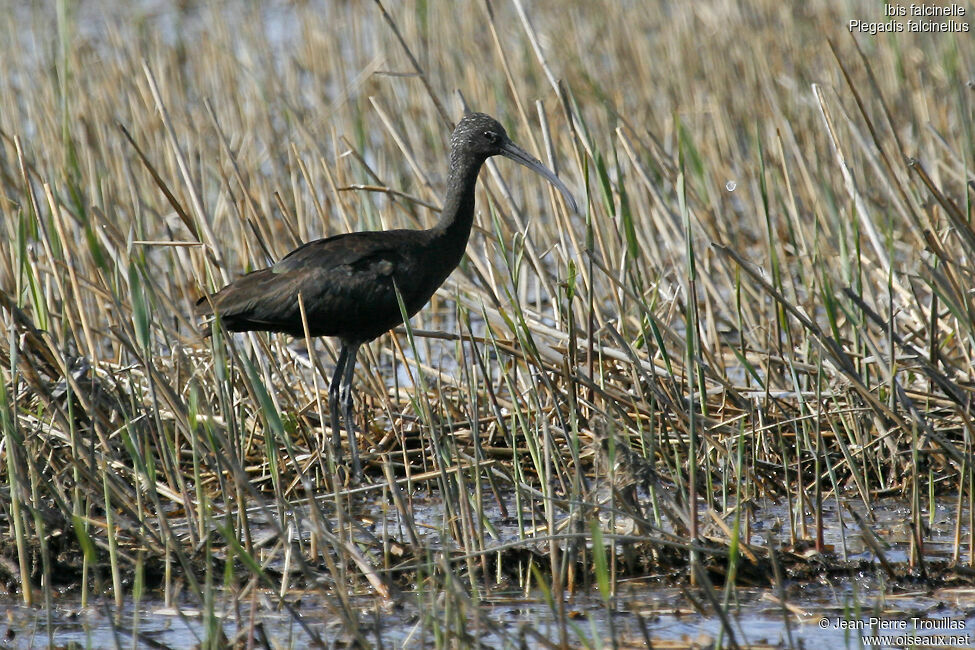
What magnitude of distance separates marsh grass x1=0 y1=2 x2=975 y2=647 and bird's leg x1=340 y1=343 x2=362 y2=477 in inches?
3.5

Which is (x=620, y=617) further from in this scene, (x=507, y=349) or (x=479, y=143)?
(x=479, y=143)

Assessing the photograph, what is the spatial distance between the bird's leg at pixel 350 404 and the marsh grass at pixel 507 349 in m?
0.09

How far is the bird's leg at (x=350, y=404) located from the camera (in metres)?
4.27

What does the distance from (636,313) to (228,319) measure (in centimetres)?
147

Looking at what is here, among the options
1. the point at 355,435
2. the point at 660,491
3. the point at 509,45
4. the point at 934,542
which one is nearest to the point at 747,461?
the point at 934,542

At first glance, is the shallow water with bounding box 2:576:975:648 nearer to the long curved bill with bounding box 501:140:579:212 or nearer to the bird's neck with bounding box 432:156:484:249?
the long curved bill with bounding box 501:140:579:212

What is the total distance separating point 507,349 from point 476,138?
1.06 meters

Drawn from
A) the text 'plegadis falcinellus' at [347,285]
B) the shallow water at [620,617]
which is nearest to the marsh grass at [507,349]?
the shallow water at [620,617]

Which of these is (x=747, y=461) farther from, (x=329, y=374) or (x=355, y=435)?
(x=329, y=374)

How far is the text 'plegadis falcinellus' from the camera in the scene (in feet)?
13.7

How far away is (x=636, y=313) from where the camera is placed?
465cm

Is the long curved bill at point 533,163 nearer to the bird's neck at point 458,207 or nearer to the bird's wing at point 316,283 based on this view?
the bird's neck at point 458,207

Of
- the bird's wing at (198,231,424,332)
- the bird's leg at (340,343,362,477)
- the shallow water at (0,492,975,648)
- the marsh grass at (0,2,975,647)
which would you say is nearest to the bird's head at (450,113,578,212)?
the marsh grass at (0,2,975,647)

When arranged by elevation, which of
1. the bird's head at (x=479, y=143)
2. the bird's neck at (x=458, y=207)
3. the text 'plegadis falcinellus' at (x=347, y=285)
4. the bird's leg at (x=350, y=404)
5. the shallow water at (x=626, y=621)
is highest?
the bird's head at (x=479, y=143)
